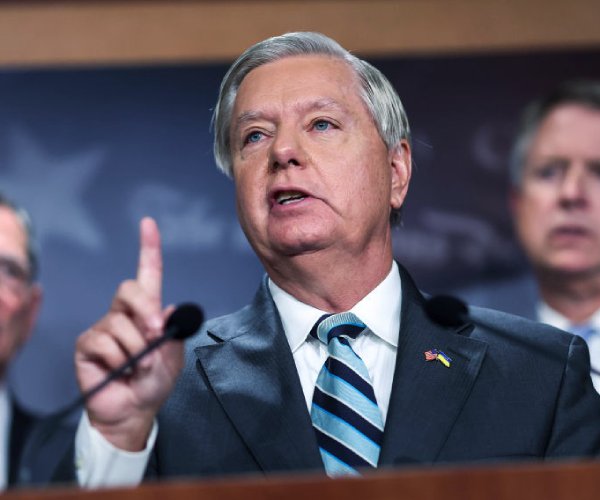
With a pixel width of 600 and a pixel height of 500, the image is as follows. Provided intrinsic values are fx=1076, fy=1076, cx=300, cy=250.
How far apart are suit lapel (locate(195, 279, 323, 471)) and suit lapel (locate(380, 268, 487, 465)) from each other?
144 millimetres

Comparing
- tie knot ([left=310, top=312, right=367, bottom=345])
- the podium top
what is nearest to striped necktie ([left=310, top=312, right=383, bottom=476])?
tie knot ([left=310, top=312, right=367, bottom=345])

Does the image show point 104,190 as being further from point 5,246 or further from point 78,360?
point 78,360

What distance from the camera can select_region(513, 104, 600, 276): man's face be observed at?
3154 mm

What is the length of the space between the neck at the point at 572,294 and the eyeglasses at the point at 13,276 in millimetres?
1497

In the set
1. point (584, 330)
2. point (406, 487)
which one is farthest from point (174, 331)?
point (584, 330)

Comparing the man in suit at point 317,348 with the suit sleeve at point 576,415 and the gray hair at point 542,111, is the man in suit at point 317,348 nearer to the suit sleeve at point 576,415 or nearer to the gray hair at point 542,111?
the suit sleeve at point 576,415

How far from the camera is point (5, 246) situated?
3.03m

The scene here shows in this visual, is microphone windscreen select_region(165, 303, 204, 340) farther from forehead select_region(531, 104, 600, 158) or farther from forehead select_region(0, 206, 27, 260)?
forehead select_region(531, 104, 600, 158)

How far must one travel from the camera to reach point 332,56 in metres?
2.18

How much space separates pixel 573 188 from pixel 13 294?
1644mm

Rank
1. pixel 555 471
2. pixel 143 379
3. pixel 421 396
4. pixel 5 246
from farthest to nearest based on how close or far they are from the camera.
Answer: pixel 5 246 → pixel 421 396 → pixel 143 379 → pixel 555 471

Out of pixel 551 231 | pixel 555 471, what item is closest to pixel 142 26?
pixel 551 231

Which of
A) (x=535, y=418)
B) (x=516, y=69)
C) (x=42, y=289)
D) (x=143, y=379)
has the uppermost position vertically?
(x=516, y=69)

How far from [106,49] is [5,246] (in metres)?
0.70
